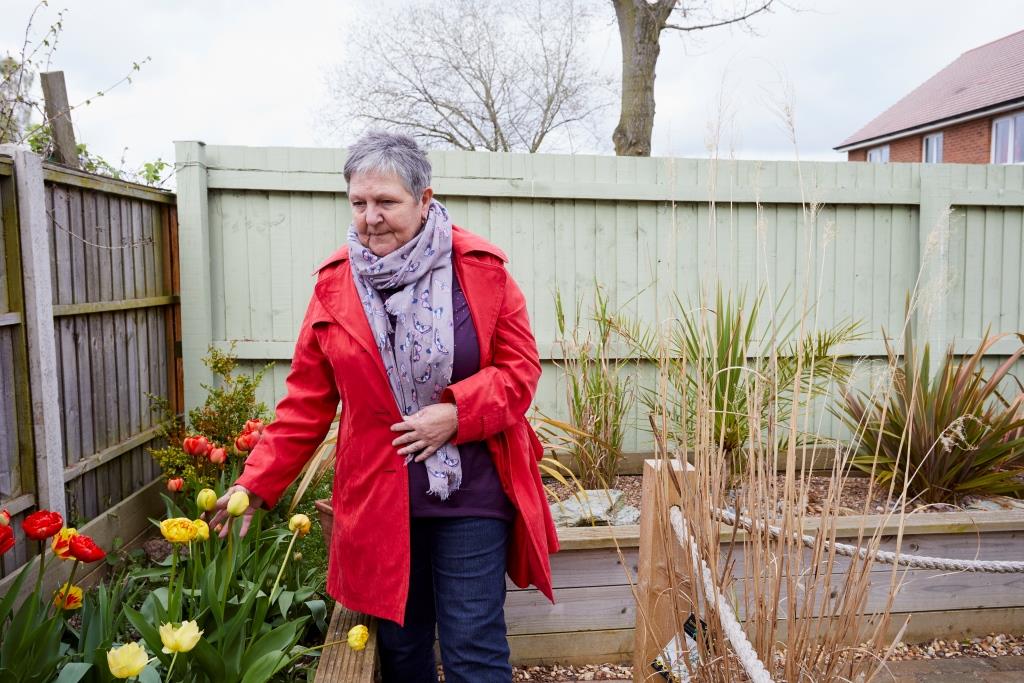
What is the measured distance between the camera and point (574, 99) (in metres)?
18.3

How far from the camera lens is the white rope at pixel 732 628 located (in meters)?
1.33

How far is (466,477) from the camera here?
182 centimetres

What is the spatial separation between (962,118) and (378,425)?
70.5ft

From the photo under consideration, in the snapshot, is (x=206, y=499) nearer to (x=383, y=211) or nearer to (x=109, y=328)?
(x=383, y=211)

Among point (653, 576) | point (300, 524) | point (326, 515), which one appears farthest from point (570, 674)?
point (300, 524)

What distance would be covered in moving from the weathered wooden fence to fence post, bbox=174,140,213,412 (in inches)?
2.9

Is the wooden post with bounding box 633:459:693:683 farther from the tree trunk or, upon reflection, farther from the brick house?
the brick house

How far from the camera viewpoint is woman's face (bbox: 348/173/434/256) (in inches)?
67.4

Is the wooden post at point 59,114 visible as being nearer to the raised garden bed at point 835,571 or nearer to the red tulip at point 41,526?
the red tulip at point 41,526

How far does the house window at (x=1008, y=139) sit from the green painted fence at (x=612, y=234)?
16253mm

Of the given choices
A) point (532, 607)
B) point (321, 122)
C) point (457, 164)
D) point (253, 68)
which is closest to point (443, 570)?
point (532, 607)

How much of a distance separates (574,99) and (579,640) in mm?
17073

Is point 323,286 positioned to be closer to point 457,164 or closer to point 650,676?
point 650,676

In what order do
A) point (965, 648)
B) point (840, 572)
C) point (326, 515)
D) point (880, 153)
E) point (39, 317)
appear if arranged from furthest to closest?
1. point (880, 153)
2. point (965, 648)
3. point (840, 572)
4. point (39, 317)
5. point (326, 515)
